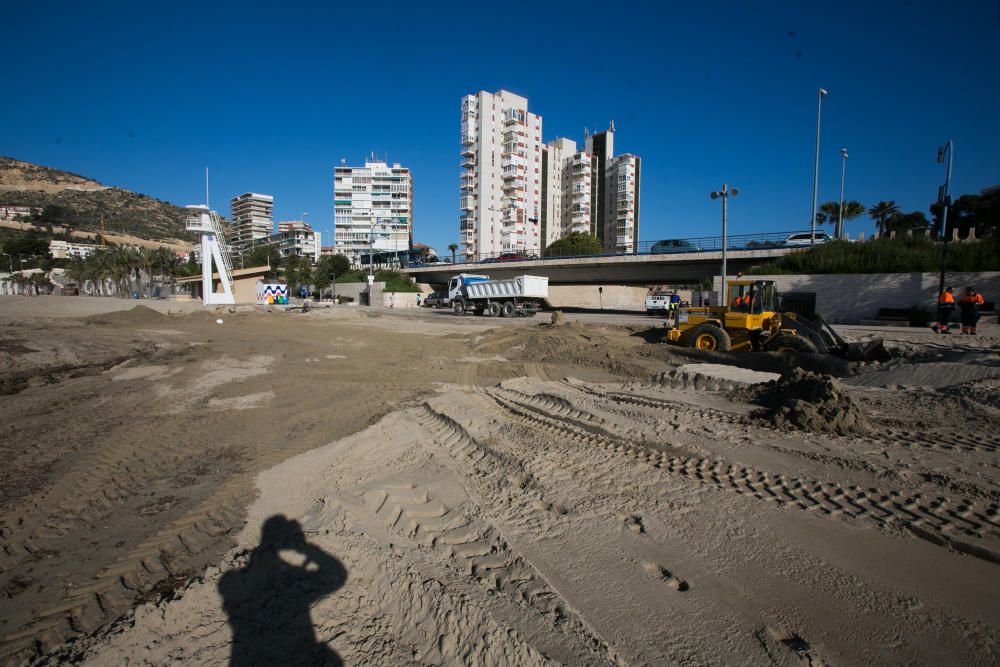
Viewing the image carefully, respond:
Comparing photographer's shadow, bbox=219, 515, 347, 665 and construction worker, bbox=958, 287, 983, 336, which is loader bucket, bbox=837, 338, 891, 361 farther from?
photographer's shadow, bbox=219, 515, 347, 665

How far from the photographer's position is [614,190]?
112 metres

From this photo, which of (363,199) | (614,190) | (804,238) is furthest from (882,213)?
(363,199)

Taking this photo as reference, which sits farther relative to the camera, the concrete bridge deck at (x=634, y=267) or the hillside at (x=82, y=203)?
the hillside at (x=82, y=203)

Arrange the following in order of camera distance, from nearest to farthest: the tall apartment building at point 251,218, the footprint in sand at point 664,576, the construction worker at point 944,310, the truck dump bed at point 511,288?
the footprint in sand at point 664,576, the construction worker at point 944,310, the truck dump bed at point 511,288, the tall apartment building at point 251,218

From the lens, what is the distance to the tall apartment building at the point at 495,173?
95.7 meters

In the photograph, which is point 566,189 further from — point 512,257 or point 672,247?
point 672,247

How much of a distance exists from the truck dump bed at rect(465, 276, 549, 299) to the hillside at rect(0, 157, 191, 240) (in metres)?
131

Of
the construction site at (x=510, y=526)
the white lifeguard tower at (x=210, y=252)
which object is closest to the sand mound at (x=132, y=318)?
the white lifeguard tower at (x=210, y=252)

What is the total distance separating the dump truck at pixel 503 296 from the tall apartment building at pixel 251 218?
17411 cm

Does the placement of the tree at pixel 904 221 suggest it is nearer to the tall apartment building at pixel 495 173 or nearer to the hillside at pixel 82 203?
the tall apartment building at pixel 495 173

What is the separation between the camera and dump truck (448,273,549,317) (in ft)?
105

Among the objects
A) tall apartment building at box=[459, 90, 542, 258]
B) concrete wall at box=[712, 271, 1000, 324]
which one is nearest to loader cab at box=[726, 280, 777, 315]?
concrete wall at box=[712, 271, 1000, 324]

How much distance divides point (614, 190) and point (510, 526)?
117 meters

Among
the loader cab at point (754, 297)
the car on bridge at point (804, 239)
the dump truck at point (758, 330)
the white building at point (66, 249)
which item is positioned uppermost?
the white building at point (66, 249)
